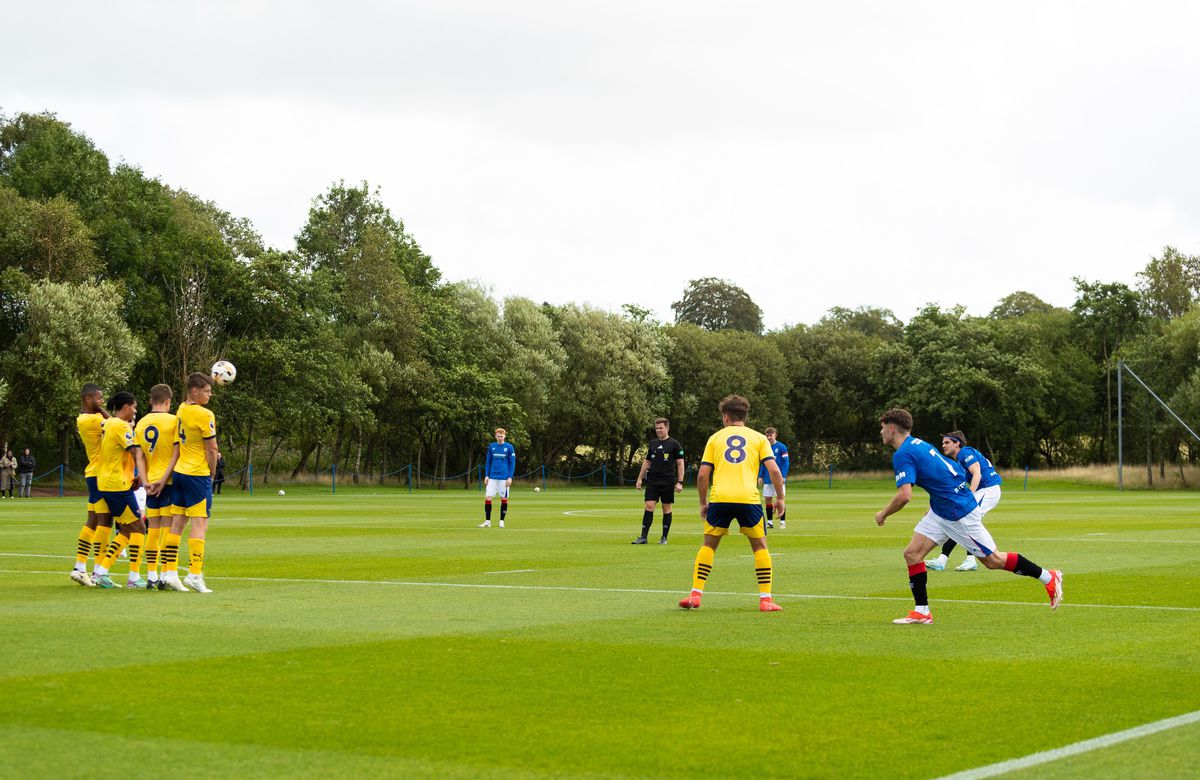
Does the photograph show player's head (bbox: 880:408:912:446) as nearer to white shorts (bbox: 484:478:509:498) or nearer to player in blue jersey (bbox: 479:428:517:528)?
player in blue jersey (bbox: 479:428:517:528)

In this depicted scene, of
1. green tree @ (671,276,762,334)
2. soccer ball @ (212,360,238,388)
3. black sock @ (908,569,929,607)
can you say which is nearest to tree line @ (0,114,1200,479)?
green tree @ (671,276,762,334)

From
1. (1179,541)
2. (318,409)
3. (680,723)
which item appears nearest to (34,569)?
(680,723)

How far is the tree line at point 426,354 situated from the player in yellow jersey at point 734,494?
47660mm

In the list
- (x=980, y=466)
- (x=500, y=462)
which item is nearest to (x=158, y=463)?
(x=980, y=466)

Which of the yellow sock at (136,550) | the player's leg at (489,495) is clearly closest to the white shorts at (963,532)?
the yellow sock at (136,550)

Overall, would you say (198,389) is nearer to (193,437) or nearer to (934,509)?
(193,437)

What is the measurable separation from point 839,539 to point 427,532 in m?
8.00

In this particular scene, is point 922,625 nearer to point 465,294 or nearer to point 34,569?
point 34,569

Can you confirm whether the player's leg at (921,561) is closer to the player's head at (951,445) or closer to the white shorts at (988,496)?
the player's head at (951,445)

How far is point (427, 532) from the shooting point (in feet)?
92.9

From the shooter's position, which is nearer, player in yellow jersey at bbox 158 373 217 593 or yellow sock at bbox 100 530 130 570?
player in yellow jersey at bbox 158 373 217 593

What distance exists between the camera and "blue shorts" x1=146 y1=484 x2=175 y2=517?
589 inches

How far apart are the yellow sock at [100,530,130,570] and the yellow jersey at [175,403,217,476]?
166 centimetres

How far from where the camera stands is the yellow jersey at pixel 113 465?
15422 millimetres
